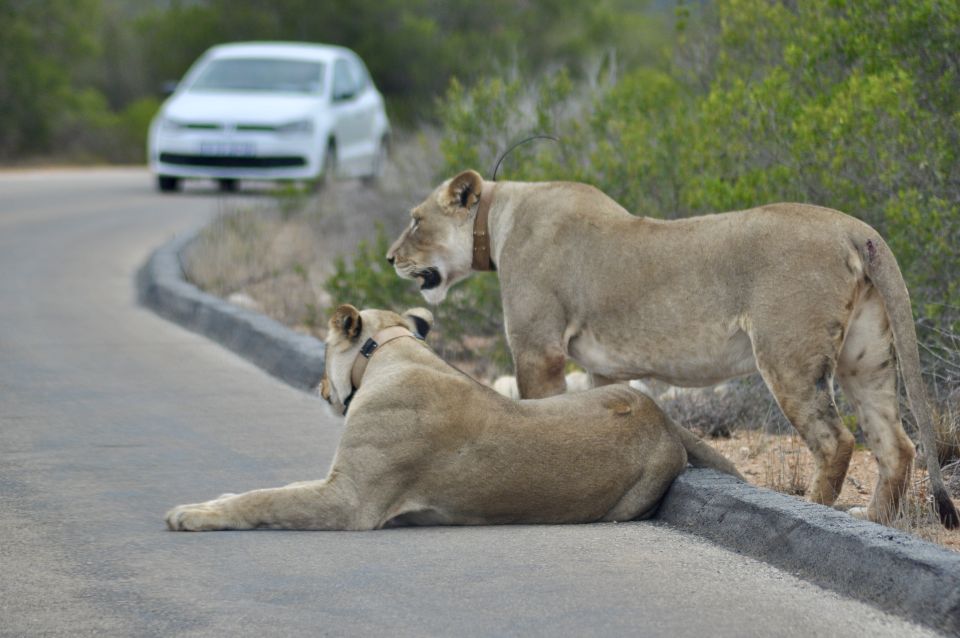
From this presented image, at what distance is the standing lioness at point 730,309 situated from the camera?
6629mm

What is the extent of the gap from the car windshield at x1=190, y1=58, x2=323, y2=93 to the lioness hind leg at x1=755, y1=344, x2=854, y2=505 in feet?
54.4

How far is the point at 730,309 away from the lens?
6875mm

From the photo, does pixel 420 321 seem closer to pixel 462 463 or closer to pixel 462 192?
pixel 462 463

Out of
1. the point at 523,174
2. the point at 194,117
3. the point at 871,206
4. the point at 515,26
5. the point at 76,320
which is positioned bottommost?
the point at 515,26

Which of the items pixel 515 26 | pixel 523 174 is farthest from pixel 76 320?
pixel 515 26

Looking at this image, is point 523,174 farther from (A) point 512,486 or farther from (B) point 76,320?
(A) point 512,486

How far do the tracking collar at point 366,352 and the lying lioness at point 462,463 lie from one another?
0.13 metres

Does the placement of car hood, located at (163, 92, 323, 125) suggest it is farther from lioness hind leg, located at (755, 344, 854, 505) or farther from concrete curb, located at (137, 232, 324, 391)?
lioness hind leg, located at (755, 344, 854, 505)

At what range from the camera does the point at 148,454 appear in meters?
7.86

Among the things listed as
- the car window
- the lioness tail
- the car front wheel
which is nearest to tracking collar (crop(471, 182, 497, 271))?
the lioness tail

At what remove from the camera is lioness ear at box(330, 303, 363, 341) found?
6.82 metres

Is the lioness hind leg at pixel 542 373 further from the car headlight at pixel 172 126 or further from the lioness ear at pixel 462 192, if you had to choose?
the car headlight at pixel 172 126

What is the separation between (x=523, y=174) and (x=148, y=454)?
4.41 meters

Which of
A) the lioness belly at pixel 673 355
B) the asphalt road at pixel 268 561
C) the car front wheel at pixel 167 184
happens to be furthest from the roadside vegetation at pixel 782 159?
the car front wheel at pixel 167 184
